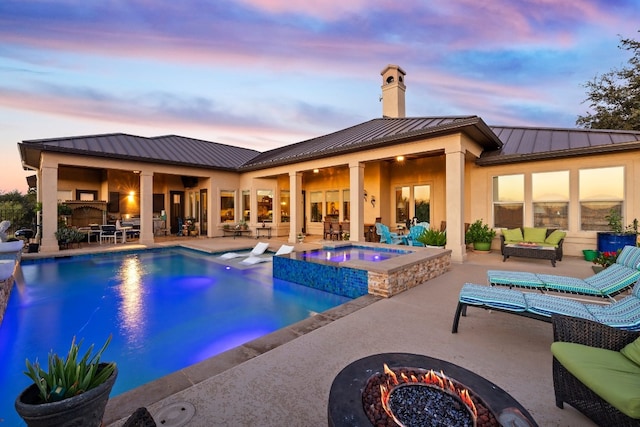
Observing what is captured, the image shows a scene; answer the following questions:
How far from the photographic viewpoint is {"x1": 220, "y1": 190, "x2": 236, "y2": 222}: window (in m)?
15.0

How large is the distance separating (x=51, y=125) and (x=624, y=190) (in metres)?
22.8

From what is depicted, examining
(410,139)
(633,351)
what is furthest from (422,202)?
(633,351)

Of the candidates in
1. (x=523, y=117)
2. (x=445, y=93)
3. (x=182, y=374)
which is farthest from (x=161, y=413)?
(x=523, y=117)

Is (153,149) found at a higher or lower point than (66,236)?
higher

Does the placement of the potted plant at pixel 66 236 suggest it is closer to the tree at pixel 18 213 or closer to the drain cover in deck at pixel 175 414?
the tree at pixel 18 213

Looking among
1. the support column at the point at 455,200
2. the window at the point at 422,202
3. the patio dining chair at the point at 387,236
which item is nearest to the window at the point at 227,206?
the patio dining chair at the point at 387,236

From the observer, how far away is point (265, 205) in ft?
50.3

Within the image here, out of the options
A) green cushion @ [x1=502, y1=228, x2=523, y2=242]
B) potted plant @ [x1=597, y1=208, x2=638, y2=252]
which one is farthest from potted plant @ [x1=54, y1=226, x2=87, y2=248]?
potted plant @ [x1=597, y1=208, x2=638, y2=252]

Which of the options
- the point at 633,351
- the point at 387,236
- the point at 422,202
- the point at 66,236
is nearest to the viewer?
the point at 633,351

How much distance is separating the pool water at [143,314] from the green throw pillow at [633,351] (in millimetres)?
3848

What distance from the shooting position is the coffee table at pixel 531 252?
7.07 m

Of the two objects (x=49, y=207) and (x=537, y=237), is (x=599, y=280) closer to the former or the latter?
(x=537, y=237)

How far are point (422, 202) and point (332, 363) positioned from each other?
10.5 metres

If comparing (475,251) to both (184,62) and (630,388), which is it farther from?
(184,62)
